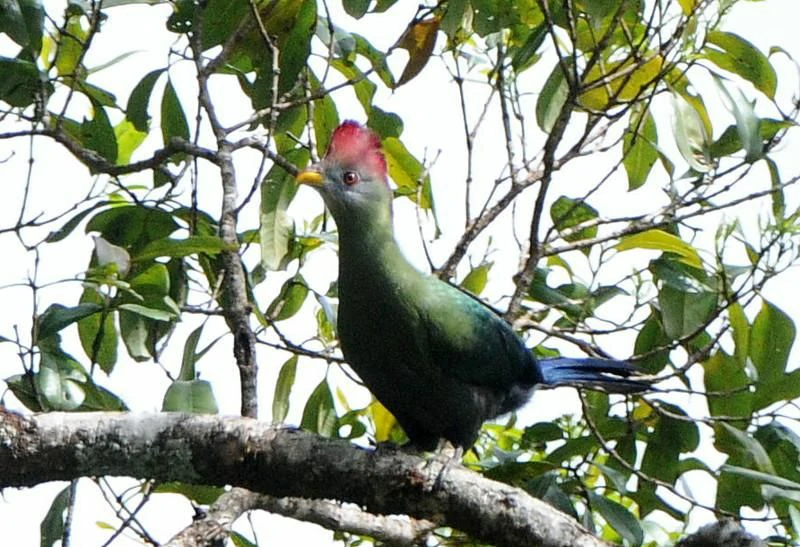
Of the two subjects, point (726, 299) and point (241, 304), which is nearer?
point (241, 304)

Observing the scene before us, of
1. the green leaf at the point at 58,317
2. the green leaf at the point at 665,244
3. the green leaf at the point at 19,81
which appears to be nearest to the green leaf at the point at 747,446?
the green leaf at the point at 665,244

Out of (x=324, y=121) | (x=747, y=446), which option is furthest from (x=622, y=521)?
(x=324, y=121)

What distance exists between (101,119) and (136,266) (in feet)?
1.62

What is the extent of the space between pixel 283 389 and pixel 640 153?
120 cm

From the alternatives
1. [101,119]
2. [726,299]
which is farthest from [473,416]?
[101,119]

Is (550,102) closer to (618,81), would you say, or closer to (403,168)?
(618,81)

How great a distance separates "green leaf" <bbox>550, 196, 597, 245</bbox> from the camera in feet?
11.7

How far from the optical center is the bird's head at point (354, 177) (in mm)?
3467

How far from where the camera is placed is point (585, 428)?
349 cm

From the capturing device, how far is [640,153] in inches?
→ 143

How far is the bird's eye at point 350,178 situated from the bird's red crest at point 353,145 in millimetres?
37

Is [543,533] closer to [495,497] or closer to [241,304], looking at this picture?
[495,497]

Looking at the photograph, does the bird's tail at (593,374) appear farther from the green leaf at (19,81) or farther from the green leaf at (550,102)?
the green leaf at (19,81)

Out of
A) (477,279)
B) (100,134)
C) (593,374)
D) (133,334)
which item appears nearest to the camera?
(133,334)
